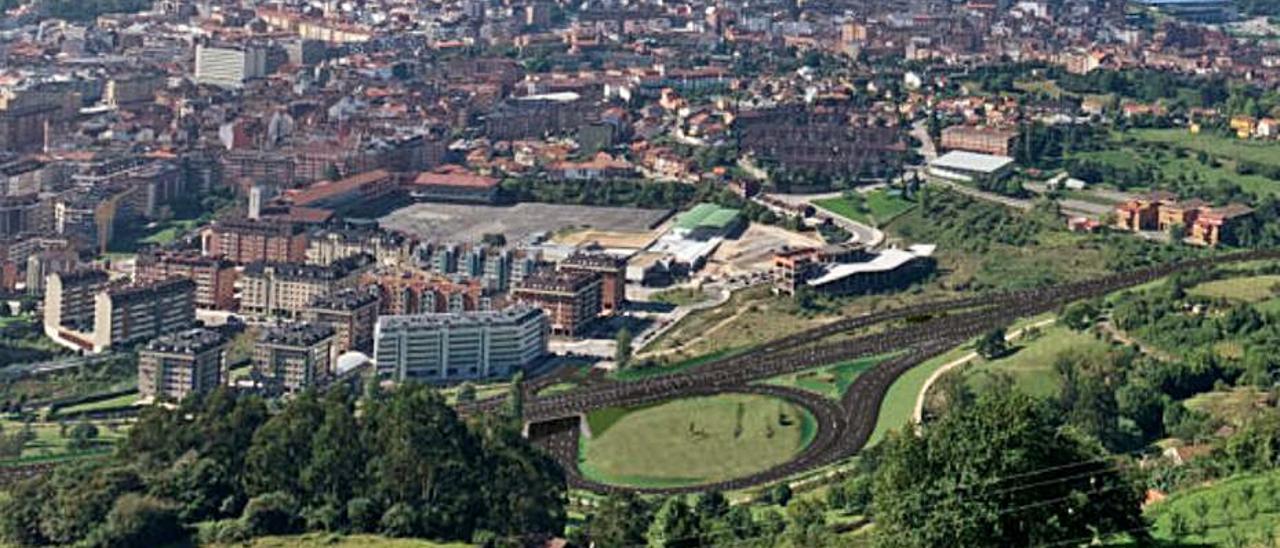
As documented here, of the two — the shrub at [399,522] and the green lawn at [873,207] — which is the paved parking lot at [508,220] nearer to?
the green lawn at [873,207]

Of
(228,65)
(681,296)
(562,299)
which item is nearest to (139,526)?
(562,299)

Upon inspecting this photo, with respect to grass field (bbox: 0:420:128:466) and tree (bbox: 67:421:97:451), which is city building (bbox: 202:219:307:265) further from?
tree (bbox: 67:421:97:451)

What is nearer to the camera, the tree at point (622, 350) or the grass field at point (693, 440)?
the grass field at point (693, 440)

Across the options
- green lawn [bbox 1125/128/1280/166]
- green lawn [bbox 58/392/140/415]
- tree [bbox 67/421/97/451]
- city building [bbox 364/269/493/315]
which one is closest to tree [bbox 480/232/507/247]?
city building [bbox 364/269/493/315]

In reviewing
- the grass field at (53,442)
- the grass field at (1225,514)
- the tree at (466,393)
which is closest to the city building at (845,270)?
the tree at (466,393)

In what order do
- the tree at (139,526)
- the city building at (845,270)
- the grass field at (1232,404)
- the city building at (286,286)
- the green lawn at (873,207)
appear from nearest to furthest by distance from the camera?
the tree at (139,526), the grass field at (1232,404), the city building at (286,286), the city building at (845,270), the green lawn at (873,207)

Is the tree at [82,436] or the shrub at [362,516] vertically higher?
the shrub at [362,516]
